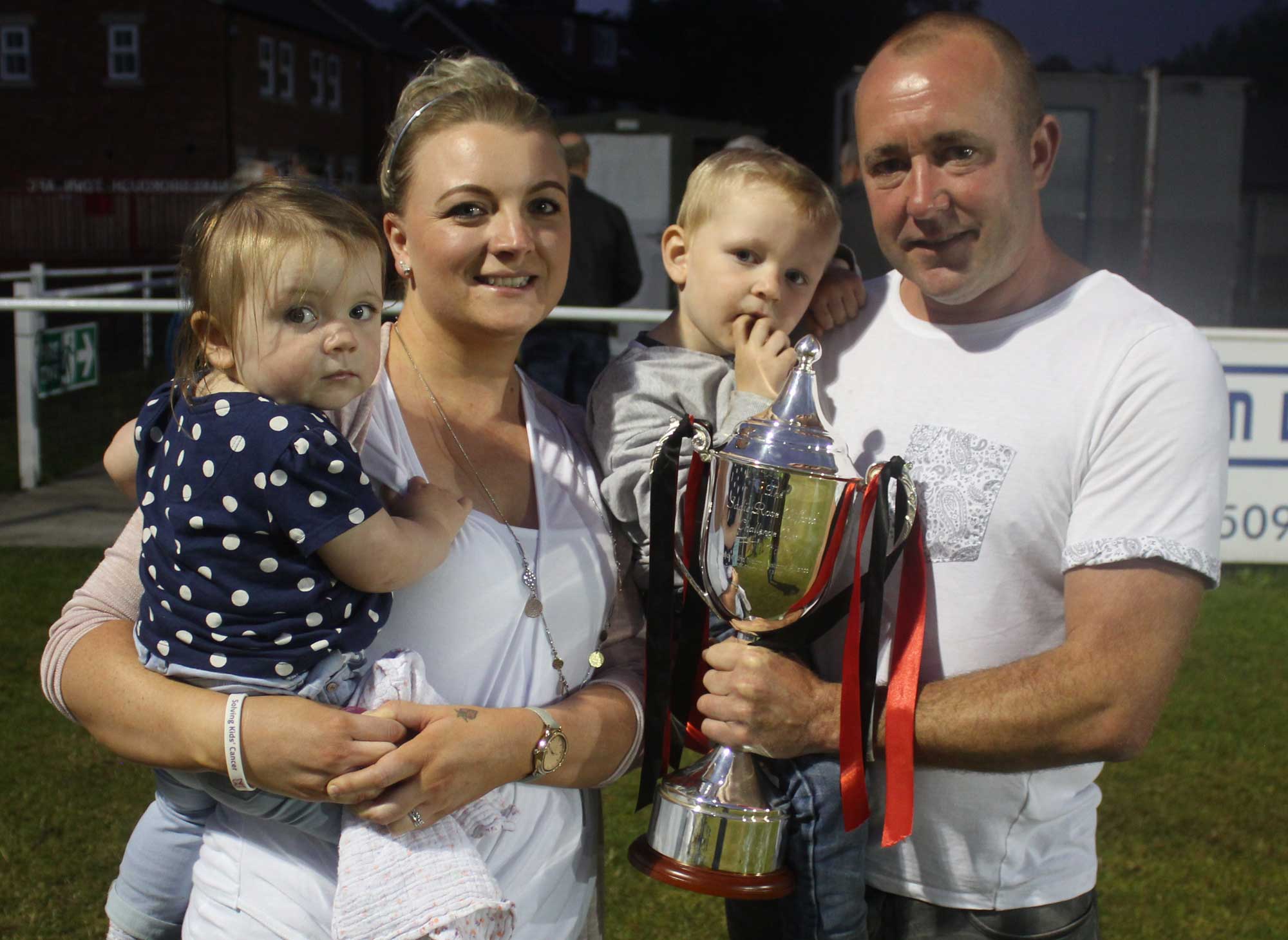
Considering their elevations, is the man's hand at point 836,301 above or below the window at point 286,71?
below

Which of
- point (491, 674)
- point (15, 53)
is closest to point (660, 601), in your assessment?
point (491, 674)

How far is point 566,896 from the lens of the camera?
206 cm

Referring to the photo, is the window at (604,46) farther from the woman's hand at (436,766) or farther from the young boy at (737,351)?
the woman's hand at (436,766)

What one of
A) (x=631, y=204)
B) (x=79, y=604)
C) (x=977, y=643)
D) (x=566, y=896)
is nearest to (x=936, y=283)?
(x=977, y=643)

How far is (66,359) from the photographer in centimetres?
853

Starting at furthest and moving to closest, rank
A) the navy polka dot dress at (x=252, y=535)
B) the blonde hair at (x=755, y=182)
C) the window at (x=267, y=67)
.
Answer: the window at (x=267, y=67), the blonde hair at (x=755, y=182), the navy polka dot dress at (x=252, y=535)

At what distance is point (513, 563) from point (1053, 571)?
845 millimetres

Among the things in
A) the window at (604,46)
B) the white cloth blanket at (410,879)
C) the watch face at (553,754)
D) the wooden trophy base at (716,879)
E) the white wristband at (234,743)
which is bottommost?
the wooden trophy base at (716,879)

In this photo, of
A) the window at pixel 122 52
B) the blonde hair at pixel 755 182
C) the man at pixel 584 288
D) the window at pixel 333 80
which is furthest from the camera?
the window at pixel 333 80

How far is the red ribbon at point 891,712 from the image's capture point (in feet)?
6.13

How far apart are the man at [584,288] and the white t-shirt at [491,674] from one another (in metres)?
4.95

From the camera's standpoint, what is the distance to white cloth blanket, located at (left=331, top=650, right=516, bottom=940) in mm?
1715

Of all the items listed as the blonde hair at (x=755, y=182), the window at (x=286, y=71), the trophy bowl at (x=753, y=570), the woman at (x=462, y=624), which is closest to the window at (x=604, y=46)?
the window at (x=286, y=71)

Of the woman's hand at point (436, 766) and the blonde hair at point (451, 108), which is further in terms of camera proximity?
the blonde hair at point (451, 108)
